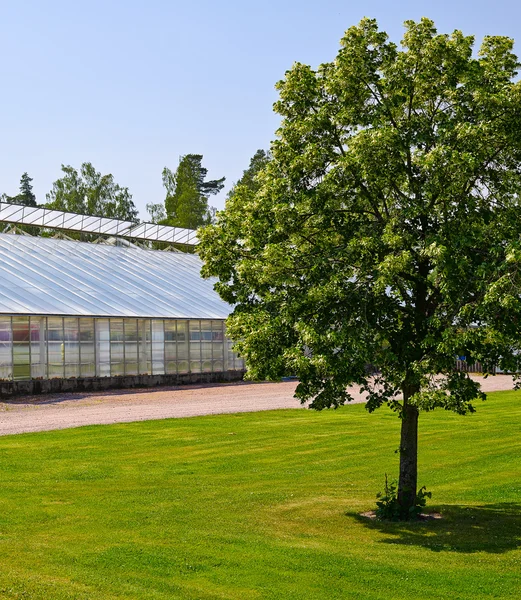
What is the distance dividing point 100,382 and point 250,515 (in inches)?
1347

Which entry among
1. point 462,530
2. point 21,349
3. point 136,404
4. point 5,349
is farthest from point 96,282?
point 462,530

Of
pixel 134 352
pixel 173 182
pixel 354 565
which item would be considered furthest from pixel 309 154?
pixel 173 182

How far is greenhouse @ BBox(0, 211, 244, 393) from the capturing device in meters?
47.4

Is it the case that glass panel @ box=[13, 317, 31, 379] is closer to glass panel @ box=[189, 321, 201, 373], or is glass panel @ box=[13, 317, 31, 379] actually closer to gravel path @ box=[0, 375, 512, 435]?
gravel path @ box=[0, 375, 512, 435]

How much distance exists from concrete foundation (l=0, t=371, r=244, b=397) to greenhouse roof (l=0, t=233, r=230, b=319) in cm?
371

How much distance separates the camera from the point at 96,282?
55594 mm

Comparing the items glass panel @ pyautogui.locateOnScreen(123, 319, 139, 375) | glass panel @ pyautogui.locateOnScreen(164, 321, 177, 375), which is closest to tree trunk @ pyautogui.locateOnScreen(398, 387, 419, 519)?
glass panel @ pyautogui.locateOnScreen(123, 319, 139, 375)

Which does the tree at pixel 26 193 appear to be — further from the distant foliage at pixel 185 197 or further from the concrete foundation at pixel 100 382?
the concrete foundation at pixel 100 382

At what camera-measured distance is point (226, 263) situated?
1722 centimetres

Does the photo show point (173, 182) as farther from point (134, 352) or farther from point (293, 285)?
point (293, 285)

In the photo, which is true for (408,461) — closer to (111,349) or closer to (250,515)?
(250,515)

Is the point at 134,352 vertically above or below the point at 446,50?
below

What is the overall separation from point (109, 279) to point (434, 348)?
4422 centimetres

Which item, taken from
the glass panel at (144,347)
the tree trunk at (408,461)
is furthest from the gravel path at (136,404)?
the tree trunk at (408,461)
